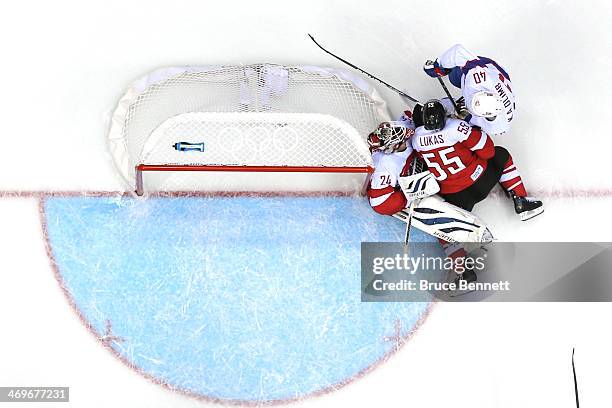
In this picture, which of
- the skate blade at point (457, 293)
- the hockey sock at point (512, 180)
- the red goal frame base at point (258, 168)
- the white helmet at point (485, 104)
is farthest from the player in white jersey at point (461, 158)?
the skate blade at point (457, 293)

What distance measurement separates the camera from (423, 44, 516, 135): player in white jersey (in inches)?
108

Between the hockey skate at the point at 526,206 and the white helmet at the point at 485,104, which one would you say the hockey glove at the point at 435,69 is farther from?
the hockey skate at the point at 526,206

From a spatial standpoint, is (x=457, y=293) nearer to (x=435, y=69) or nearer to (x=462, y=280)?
(x=462, y=280)

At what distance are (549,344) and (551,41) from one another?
4.58 ft

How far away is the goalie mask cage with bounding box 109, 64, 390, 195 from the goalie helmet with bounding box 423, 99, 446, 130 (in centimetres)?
30

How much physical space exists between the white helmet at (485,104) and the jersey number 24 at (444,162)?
8.1 inches

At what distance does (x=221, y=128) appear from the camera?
308cm

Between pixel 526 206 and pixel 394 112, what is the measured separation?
2.35 ft

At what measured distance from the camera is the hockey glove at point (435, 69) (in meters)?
2.92

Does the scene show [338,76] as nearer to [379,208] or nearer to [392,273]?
[379,208]

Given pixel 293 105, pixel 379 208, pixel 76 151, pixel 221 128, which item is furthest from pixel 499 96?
pixel 76 151

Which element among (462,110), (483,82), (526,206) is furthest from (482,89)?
(526,206)

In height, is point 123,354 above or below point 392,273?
below

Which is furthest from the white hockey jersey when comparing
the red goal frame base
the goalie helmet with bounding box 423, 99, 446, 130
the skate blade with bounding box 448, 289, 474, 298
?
the skate blade with bounding box 448, 289, 474, 298
